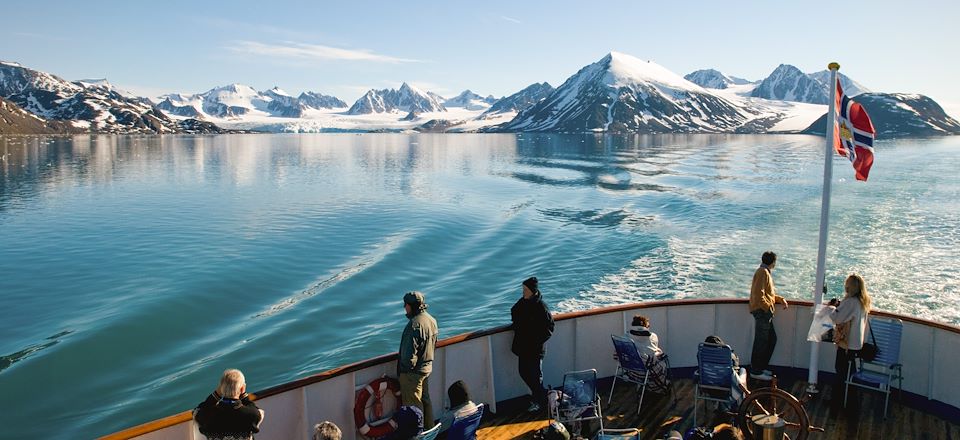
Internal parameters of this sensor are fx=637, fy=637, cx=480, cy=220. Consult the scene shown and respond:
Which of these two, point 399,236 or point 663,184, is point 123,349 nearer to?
point 399,236

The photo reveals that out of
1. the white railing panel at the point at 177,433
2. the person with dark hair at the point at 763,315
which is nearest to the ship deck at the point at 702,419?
the person with dark hair at the point at 763,315

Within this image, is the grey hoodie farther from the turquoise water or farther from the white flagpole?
the turquoise water

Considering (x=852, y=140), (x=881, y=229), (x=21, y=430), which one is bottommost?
(x=21, y=430)

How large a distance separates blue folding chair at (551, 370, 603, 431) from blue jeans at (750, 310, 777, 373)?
129 inches

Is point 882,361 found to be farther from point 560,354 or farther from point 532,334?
point 532,334

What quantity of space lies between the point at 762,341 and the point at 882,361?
5.21ft

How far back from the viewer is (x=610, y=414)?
9031mm

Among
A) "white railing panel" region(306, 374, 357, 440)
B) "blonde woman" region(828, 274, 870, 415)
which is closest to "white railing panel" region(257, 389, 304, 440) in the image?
"white railing panel" region(306, 374, 357, 440)

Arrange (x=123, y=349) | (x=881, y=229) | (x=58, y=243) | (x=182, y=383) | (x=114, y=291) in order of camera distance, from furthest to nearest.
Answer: (x=881, y=229) < (x=58, y=243) < (x=114, y=291) < (x=123, y=349) < (x=182, y=383)

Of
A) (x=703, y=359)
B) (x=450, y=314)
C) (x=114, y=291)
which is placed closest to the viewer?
(x=703, y=359)

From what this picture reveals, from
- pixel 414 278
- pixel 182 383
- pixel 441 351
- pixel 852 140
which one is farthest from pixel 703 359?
pixel 414 278

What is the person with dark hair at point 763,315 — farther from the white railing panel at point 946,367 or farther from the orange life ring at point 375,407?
the orange life ring at point 375,407

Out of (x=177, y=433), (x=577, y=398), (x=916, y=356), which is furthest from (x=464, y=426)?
(x=916, y=356)

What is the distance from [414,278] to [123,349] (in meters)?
10.8
